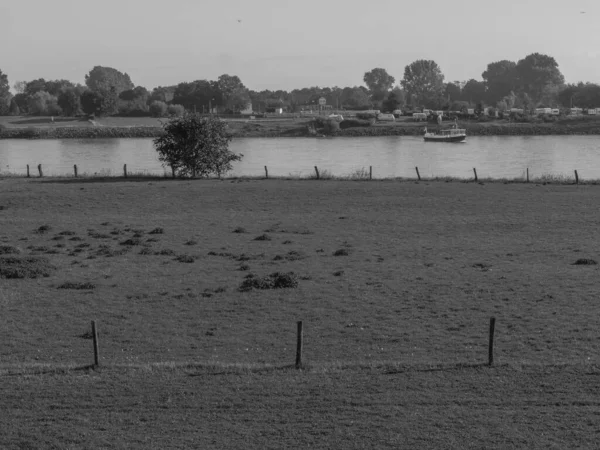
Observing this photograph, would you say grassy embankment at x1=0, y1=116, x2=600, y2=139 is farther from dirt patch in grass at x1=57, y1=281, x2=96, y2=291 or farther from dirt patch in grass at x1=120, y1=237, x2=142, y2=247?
dirt patch in grass at x1=57, y1=281, x2=96, y2=291

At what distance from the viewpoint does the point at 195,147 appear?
5638cm

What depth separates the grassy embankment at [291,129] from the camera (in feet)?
449

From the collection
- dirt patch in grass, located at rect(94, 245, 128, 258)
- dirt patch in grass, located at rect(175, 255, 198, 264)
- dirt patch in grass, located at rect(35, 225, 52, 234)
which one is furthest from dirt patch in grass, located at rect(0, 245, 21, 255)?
dirt patch in grass, located at rect(175, 255, 198, 264)

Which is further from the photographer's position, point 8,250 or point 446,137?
point 446,137

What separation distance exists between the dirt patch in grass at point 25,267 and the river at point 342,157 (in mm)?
31227

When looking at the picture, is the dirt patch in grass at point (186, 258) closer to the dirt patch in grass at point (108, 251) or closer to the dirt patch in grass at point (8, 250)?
the dirt patch in grass at point (108, 251)

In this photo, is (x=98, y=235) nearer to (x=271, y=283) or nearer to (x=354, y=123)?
(x=271, y=283)

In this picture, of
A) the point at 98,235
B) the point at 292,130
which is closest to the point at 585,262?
the point at 98,235

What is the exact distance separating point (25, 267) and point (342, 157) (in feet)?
207

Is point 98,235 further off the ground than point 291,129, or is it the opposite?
point 98,235

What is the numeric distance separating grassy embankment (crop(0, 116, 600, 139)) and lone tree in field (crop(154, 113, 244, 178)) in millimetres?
72331

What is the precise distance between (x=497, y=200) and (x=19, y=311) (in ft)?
89.2

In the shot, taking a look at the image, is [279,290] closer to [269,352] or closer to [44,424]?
[269,352]

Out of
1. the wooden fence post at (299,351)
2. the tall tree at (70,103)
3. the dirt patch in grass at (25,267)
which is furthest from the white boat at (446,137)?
the wooden fence post at (299,351)
